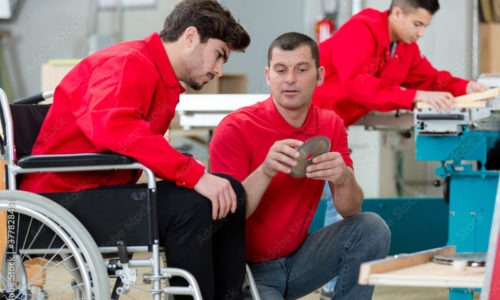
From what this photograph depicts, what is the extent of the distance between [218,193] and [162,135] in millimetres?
219

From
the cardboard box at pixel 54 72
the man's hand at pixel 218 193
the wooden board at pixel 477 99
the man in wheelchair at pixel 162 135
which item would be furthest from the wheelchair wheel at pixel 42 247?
the cardboard box at pixel 54 72

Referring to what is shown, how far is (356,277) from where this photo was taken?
233 cm

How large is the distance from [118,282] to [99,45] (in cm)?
437

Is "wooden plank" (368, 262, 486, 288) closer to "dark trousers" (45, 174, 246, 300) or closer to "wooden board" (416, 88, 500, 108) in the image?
"dark trousers" (45, 174, 246, 300)

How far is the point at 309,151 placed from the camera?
2.17 meters

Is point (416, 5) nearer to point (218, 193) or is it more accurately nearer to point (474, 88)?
point (474, 88)

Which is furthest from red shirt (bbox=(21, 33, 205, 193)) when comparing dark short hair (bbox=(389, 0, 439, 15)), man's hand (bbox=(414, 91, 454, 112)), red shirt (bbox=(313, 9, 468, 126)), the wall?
the wall

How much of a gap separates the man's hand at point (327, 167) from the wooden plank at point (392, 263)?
39 cm

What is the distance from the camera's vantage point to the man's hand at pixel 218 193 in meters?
1.99

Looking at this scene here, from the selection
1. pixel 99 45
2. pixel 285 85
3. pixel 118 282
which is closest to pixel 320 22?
pixel 99 45

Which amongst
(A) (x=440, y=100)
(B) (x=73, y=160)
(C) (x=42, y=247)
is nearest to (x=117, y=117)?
(B) (x=73, y=160)

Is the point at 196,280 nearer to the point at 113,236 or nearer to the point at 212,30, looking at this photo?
the point at 113,236

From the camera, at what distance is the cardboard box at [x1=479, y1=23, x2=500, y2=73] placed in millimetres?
5484

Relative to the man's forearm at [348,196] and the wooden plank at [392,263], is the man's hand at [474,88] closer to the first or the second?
the man's forearm at [348,196]
